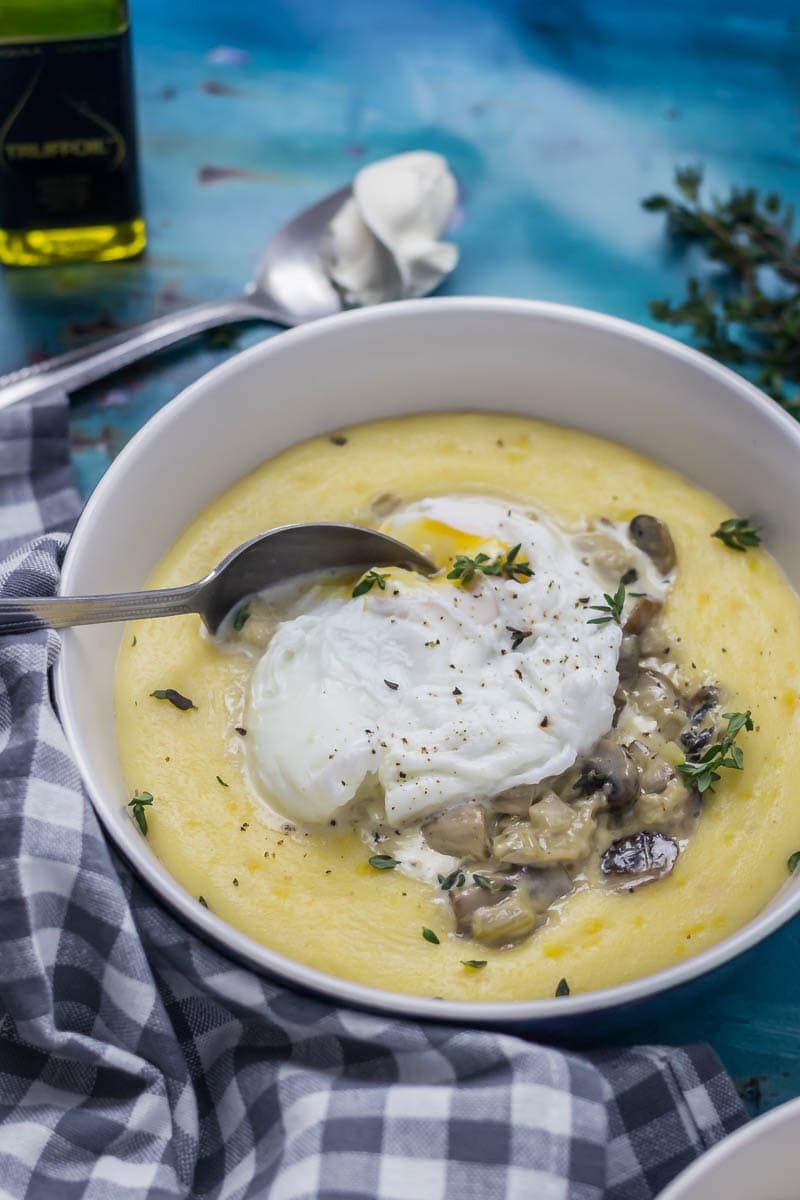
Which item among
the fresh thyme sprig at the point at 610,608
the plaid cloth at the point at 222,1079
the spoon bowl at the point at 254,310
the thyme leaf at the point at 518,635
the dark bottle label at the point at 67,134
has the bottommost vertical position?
the plaid cloth at the point at 222,1079

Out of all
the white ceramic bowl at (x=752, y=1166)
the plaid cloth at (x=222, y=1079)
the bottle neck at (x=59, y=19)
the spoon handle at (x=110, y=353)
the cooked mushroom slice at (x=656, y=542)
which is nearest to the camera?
the white ceramic bowl at (x=752, y=1166)

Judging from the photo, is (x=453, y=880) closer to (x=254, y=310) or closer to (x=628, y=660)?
(x=628, y=660)

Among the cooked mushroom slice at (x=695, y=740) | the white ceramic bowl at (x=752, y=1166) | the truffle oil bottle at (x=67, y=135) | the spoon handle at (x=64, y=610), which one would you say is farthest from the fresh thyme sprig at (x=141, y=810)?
the truffle oil bottle at (x=67, y=135)

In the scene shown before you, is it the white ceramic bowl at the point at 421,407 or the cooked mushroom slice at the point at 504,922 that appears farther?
the white ceramic bowl at the point at 421,407

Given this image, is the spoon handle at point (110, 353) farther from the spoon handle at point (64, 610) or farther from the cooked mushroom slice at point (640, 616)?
the cooked mushroom slice at point (640, 616)

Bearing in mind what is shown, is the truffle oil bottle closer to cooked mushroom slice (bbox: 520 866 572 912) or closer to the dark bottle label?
the dark bottle label

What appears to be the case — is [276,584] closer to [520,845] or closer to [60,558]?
[60,558]

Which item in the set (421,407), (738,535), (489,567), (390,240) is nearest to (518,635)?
(489,567)

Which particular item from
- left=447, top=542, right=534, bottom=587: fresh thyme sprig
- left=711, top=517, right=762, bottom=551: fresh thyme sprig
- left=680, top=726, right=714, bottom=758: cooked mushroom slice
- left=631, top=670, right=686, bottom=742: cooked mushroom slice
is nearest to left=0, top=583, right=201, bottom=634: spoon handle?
left=447, top=542, right=534, bottom=587: fresh thyme sprig

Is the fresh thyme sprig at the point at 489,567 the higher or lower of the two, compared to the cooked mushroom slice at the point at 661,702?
higher
